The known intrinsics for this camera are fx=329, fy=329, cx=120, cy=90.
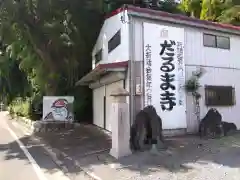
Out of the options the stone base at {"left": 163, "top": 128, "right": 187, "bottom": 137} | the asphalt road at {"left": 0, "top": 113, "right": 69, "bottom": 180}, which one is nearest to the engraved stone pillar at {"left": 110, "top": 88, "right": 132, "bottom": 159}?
the asphalt road at {"left": 0, "top": 113, "right": 69, "bottom": 180}

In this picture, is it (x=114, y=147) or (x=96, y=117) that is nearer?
(x=114, y=147)

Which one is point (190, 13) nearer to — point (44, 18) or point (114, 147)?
point (44, 18)

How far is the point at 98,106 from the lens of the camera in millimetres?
19969

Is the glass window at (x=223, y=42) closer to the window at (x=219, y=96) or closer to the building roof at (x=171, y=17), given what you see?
the building roof at (x=171, y=17)

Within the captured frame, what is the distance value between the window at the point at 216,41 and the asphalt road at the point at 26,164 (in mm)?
8331

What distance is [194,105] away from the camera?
14.0m

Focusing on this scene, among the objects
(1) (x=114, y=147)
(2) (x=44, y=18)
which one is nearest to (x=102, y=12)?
(2) (x=44, y=18)

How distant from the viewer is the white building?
42.0 feet

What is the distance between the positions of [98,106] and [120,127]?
1002 centimetres

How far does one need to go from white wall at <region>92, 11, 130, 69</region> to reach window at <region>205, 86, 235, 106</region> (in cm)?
407

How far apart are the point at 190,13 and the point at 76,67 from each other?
1076cm

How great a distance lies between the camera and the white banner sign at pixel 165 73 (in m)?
12.9

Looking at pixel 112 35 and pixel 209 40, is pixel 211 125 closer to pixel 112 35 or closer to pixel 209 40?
pixel 209 40

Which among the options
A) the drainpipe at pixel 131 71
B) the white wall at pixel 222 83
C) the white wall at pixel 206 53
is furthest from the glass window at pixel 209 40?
the drainpipe at pixel 131 71
